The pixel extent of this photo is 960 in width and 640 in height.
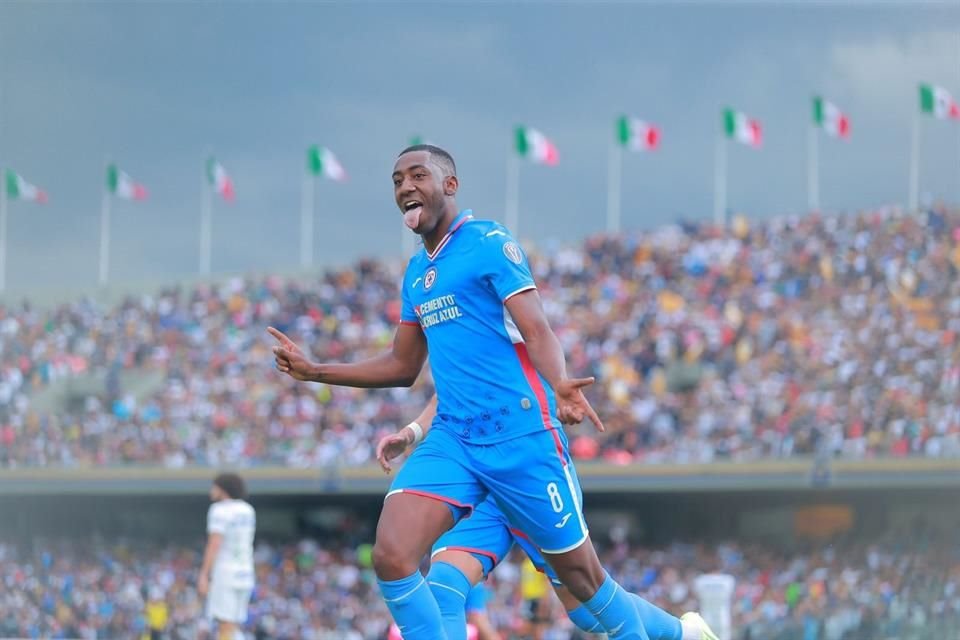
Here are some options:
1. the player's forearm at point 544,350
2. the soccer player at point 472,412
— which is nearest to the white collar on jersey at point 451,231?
the soccer player at point 472,412

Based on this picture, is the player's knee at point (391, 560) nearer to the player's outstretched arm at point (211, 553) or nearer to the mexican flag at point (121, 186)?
the player's outstretched arm at point (211, 553)

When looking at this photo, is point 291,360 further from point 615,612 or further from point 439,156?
point 615,612

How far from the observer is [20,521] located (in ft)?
90.5

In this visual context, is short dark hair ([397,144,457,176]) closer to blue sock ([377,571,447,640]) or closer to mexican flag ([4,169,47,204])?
blue sock ([377,571,447,640])

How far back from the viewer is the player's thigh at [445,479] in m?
5.59

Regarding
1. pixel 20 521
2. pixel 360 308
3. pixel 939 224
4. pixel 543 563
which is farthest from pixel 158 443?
pixel 543 563

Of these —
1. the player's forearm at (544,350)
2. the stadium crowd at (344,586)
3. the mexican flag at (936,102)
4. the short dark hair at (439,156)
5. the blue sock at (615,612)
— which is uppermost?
the mexican flag at (936,102)

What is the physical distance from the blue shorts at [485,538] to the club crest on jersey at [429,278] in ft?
3.89

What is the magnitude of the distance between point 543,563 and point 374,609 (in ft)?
52.4

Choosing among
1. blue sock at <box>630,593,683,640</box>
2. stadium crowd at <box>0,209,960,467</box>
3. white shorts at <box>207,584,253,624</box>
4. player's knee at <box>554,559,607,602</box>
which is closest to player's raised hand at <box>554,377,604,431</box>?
player's knee at <box>554,559,607,602</box>

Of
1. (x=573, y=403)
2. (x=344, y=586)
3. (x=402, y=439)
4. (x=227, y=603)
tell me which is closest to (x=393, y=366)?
(x=402, y=439)

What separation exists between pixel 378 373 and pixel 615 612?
4.83ft

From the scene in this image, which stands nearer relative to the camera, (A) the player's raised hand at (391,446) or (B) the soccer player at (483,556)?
(A) the player's raised hand at (391,446)

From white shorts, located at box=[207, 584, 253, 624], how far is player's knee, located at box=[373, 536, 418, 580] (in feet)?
16.5
